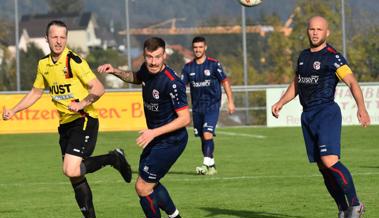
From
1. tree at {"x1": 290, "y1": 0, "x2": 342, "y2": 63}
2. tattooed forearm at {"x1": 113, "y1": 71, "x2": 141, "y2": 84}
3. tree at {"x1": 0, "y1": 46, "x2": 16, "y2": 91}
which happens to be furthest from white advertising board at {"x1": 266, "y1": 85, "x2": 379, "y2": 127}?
tattooed forearm at {"x1": 113, "y1": 71, "x2": 141, "y2": 84}

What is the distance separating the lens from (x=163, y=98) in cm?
959

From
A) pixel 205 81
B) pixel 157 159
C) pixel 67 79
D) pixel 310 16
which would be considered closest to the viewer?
pixel 157 159

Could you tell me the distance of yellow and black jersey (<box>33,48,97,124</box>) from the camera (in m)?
10.7

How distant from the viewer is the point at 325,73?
10.3m

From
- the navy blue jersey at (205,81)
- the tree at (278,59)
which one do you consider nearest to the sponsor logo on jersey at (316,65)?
the navy blue jersey at (205,81)

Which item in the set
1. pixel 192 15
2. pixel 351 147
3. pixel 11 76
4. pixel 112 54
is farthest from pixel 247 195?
pixel 112 54

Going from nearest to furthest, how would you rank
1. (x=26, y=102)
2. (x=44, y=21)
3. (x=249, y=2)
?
(x=26, y=102), (x=249, y=2), (x=44, y=21)

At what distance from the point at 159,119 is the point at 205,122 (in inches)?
274

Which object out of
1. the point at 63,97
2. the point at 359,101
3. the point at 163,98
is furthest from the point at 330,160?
the point at 63,97

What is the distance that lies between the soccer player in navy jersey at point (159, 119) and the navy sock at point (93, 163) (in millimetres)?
1247

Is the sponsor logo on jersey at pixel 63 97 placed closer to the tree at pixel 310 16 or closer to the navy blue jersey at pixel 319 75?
the navy blue jersey at pixel 319 75

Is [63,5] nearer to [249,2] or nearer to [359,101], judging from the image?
[249,2]

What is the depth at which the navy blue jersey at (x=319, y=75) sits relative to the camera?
10312mm

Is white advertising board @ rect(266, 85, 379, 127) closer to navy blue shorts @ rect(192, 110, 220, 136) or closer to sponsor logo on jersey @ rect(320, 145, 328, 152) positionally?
navy blue shorts @ rect(192, 110, 220, 136)
